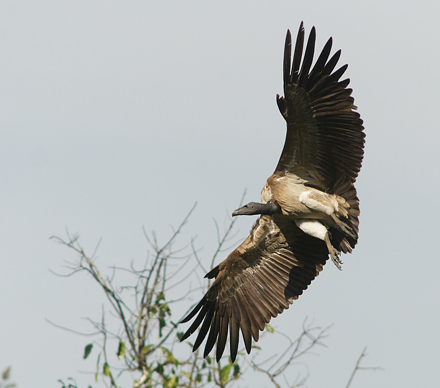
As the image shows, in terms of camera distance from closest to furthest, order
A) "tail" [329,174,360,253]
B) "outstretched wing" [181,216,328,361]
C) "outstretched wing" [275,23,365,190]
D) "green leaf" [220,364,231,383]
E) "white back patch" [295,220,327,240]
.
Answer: "outstretched wing" [275,23,365,190], "tail" [329,174,360,253], "green leaf" [220,364,231,383], "white back patch" [295,220,327,240], "outstretched wing" [181,216,328,361]

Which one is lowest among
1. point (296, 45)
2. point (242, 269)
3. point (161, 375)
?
point (161, 375)

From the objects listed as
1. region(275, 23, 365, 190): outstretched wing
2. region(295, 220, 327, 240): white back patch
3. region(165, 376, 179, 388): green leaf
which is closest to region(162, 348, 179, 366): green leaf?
region(165, 376, 179, 388): green leaf

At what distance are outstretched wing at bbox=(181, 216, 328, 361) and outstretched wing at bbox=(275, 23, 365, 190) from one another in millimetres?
1306

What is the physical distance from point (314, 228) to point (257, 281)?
1.31 meters

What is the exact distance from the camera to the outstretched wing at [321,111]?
355 inches

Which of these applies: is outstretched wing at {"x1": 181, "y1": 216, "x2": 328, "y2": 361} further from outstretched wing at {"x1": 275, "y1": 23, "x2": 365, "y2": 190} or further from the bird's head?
outstretched wing at {"x1": 275, "y1": 23, "x2": 365, "y2": 190}

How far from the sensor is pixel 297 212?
980cm

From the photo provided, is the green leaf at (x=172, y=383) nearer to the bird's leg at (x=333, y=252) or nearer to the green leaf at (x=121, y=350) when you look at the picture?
the green leaf at (x=121, y=350)

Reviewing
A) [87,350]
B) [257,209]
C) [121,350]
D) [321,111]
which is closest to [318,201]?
[257,209]

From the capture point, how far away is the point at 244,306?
10.6 meters

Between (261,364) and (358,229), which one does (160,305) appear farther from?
(358,229)

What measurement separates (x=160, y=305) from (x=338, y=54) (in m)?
3.82

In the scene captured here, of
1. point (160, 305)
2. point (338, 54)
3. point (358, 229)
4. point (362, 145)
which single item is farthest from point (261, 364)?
point (338, 54)

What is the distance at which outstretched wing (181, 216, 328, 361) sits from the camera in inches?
410
